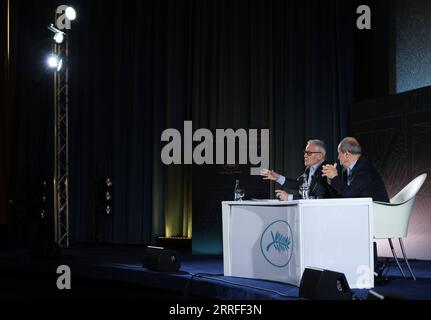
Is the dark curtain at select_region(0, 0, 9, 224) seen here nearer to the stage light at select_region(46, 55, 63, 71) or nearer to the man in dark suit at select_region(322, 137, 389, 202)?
the stage light at select_region(46, 55, 63, 71)

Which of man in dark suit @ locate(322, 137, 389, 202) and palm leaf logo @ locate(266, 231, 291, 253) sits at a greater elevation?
man in dark suit @ locate(322, 137, 389, 202)

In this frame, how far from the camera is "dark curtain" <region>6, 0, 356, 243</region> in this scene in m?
7.23

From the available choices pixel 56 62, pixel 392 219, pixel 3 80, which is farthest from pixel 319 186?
pixel 3 80

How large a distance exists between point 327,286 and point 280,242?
92cm

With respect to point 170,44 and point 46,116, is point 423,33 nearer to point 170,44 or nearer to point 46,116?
point 170,44

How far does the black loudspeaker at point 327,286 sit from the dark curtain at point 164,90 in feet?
13.5

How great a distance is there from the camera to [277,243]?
3.99 metres

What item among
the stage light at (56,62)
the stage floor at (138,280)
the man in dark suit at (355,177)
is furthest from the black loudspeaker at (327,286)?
the stage light at (56,62)

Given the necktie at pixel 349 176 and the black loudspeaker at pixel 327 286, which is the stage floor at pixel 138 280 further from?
the necktie at pixel 349 176

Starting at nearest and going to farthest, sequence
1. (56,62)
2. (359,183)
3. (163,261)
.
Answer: (359,183) < (163,261) < (56,62)

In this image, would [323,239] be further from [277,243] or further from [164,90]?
[164,90]

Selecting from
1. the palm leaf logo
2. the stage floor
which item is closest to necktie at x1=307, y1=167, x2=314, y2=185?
the palm leaf logo

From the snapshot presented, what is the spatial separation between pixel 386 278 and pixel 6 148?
5.96m

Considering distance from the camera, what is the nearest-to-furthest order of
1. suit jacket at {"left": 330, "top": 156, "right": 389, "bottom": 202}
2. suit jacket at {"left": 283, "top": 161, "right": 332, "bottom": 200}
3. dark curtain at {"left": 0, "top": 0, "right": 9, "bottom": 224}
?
suit jacket at {"left": 330, "top": 156, "right": 389, "bottom": 202} → suit jacket at {"left": 283, "top": 161, "right": 332, "bottom": 200} → dark curtain at {"left": 0, "top": 0, "right": 9, "bottom": 224}
